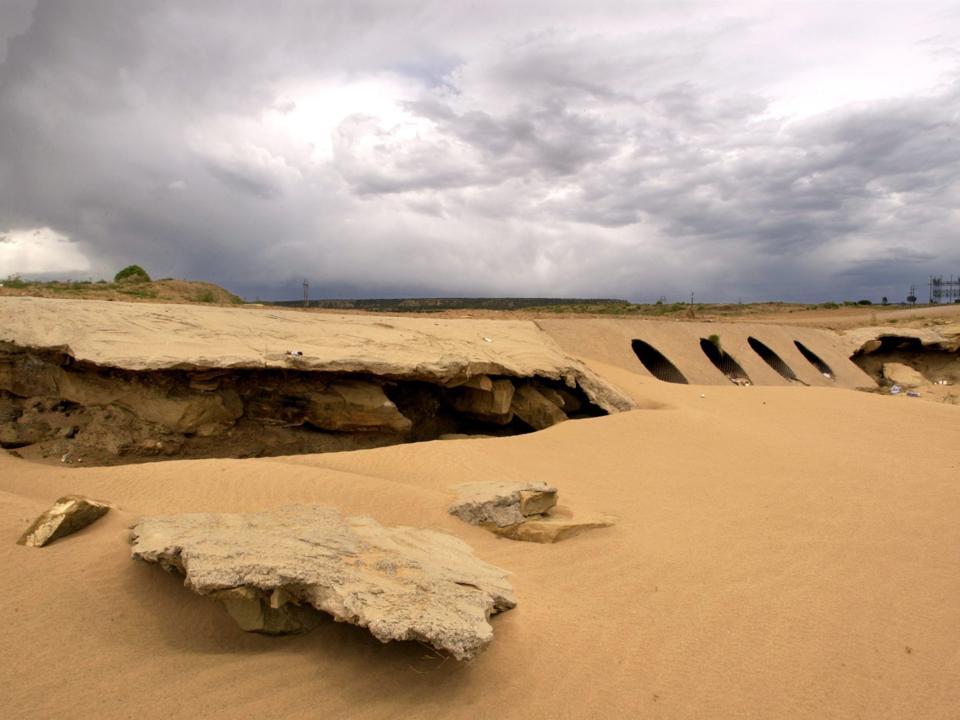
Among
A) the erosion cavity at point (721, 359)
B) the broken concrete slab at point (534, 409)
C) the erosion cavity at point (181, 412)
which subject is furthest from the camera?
the erosion cavity at point (721, 359)

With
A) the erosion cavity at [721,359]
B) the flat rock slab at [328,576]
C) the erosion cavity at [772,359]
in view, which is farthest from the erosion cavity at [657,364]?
the flat rock slab at [328,576]

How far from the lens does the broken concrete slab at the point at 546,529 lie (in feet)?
17.1

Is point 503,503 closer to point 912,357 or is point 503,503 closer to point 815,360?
point 815,360

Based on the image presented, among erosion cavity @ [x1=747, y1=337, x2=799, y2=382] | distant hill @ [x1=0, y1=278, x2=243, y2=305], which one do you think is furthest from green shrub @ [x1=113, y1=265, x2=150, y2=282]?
erosion cavity @ [x1=747, y1=337, x2=799, y2=382]

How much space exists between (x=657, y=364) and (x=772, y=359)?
5.27m

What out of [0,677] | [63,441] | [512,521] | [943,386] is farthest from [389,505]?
[943,386]

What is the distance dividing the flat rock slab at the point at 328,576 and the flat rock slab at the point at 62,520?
399 millimetres

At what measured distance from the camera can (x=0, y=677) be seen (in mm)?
2639

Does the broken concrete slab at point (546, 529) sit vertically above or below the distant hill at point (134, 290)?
below

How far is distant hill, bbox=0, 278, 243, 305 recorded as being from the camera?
536 inches

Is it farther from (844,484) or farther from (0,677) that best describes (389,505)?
(844,484)

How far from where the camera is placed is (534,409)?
10070 mm

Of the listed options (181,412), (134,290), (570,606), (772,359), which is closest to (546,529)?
(570,606)

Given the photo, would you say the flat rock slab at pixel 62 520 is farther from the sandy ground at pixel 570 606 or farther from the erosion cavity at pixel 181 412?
the erosion cavity at pixel 181 412
